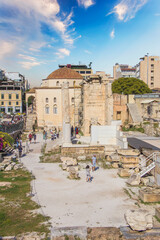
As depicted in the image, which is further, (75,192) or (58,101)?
(58,101)

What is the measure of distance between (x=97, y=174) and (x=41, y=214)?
6.08 m

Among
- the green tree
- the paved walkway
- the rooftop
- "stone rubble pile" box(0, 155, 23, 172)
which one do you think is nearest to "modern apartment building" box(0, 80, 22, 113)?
the rooftop

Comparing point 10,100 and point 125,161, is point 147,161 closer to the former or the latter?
point 125,161

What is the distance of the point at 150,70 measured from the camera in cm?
6619

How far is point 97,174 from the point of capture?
1420 centimetres

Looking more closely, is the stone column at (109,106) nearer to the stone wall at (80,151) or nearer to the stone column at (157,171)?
the stone wall at (80,151)

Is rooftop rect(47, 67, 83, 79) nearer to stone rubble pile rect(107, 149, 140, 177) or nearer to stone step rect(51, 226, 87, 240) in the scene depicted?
stone rubble pile rect(107, 149, 140, 177)

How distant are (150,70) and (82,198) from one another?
6266 centimetres

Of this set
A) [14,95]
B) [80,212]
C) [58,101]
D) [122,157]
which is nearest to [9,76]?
[14,95]

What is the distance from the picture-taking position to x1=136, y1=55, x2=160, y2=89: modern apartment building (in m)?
65.5

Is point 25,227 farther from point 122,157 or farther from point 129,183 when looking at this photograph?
point 122,157

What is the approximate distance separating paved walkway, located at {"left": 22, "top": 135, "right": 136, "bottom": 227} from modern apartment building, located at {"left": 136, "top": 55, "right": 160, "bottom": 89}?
57.2 m

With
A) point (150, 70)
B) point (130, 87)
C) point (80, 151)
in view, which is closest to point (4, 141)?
point (80, 151)

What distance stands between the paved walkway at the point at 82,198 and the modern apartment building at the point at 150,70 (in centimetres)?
5721
